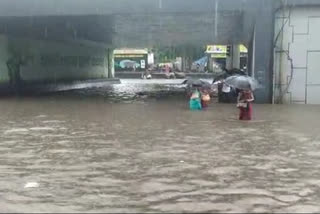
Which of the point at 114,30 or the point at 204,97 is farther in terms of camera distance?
the point at 114,30

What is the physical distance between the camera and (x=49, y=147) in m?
9.78

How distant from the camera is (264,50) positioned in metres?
20.8

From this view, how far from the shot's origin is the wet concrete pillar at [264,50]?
20.6 meters

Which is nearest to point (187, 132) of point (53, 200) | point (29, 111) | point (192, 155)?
point (192, 155)

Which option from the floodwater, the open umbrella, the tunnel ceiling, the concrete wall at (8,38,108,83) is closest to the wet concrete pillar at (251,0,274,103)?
the tunnel ceiling

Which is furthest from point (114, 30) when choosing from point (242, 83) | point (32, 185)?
point (32, 185)

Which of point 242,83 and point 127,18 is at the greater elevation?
point 127,18

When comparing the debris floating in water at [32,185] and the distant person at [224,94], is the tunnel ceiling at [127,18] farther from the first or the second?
the debris floating in water at [32,185]

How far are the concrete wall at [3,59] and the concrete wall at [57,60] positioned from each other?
1.62ft

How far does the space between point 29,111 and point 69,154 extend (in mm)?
9328

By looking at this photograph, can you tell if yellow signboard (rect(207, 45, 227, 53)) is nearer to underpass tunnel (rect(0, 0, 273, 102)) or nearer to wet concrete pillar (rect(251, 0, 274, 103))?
underpass tunnel (rect(0, 0, 273, 102))

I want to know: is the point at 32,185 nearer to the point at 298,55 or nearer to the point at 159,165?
the point at 159,165

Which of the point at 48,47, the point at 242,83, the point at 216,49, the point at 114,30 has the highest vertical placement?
the point at 114,30

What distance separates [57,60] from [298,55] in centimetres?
2100
